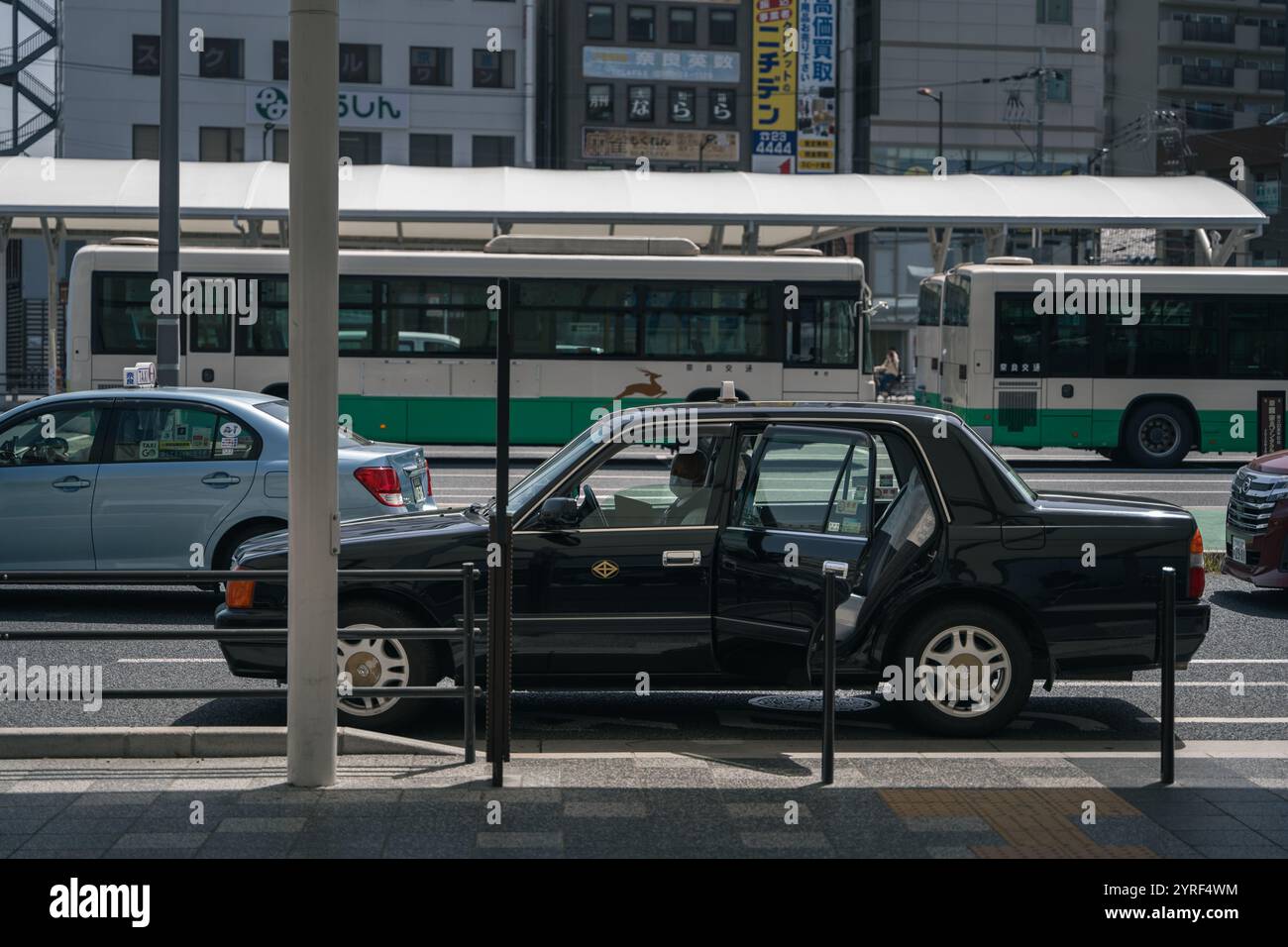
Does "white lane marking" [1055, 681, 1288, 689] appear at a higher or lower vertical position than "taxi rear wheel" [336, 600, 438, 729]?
lower

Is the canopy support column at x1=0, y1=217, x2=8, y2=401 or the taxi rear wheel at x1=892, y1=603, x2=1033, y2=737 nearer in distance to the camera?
the taxi rear wheel at x1=892, y1=603, x2=1033, y2=737

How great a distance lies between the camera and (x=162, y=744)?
712cm

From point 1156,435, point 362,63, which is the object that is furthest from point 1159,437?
point 362,63

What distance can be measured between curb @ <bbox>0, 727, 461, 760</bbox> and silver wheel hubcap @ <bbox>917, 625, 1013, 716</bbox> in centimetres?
236

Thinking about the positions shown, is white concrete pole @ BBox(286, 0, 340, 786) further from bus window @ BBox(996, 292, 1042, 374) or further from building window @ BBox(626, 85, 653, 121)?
building window @ BBox(626, 85, 653, 121)

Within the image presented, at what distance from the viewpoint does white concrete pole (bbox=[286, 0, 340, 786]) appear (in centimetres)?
636

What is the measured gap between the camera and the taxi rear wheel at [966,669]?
7.94m

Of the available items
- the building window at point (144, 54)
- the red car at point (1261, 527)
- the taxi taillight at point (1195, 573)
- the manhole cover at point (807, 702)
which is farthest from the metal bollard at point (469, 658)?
the building window at point (144, 54)

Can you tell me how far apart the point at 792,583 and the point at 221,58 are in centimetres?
6116

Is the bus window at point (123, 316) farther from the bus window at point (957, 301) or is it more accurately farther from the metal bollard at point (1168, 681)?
the metal bollard at point (1168, 681)

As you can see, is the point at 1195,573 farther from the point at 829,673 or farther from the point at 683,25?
the point at 683,25

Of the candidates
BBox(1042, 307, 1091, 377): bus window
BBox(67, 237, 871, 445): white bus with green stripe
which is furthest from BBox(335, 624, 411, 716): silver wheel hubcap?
BBox(1042, 307, 1091, 377): bus window

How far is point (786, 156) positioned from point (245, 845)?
66.2 meters
